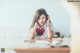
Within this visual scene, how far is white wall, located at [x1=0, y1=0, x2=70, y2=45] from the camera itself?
4.77 feet

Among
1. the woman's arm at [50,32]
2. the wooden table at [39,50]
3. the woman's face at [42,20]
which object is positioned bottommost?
the wooden table at [39,50]

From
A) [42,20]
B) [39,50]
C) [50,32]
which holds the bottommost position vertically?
[39,50]

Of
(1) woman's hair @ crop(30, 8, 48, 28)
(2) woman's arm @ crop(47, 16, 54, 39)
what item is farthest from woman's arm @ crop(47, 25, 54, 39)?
(1) woman's hair @ crop(30, 8, 48, 28)

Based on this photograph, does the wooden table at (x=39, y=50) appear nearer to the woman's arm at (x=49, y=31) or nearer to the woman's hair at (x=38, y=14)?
the woman's arm at (x=49, y=31)

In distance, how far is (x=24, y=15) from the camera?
4.78 feet

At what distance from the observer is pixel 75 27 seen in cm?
149

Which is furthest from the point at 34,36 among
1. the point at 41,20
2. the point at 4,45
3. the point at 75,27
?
the point at 75,27

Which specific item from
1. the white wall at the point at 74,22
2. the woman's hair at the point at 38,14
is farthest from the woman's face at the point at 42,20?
the white wall at the point at 74,22

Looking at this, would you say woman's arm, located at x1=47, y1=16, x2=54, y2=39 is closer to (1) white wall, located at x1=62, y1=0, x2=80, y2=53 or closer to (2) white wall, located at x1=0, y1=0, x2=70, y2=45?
(2) white wall, located at x1=0, y1=0, x2=70, y2=45

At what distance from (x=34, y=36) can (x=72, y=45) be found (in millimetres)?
400

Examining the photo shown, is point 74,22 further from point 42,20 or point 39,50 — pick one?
point 39,50

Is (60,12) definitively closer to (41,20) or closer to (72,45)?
(41,20)

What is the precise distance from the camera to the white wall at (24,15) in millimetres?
1453

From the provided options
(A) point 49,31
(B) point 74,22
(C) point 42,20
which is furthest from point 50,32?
(B) point 74,22
